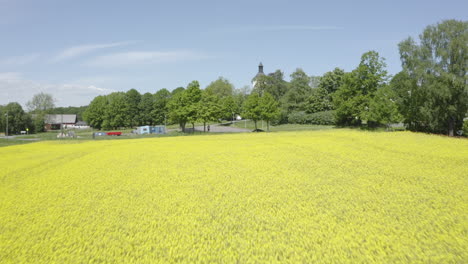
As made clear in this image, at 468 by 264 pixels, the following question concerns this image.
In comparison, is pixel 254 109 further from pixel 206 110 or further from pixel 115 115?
pixel 115 115

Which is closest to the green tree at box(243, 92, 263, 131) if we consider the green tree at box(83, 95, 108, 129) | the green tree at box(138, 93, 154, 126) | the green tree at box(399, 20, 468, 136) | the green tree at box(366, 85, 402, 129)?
the green tree at box(366, 85, 402, 129)

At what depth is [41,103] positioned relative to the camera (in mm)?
141625

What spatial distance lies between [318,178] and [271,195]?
135 inches

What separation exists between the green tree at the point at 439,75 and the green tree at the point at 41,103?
472 ft

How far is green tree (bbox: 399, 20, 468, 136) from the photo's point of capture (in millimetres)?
41281

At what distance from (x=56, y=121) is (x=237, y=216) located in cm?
18020

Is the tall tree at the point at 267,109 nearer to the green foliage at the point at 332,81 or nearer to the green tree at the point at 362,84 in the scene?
the green tree at the point at 362,84

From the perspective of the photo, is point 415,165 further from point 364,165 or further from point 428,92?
point 428,92

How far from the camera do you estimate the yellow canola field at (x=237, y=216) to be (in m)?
6.29

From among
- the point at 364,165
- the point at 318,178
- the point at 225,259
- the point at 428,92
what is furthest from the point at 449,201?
the point at 428,92

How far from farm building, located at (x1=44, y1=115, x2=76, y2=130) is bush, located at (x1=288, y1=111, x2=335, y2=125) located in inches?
3670

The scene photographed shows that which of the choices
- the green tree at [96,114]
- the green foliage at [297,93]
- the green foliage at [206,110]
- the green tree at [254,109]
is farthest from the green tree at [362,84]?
the green tree at [96,114]

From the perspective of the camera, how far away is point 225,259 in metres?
6.03

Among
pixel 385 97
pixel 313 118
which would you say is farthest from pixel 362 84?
pixel 313 118
